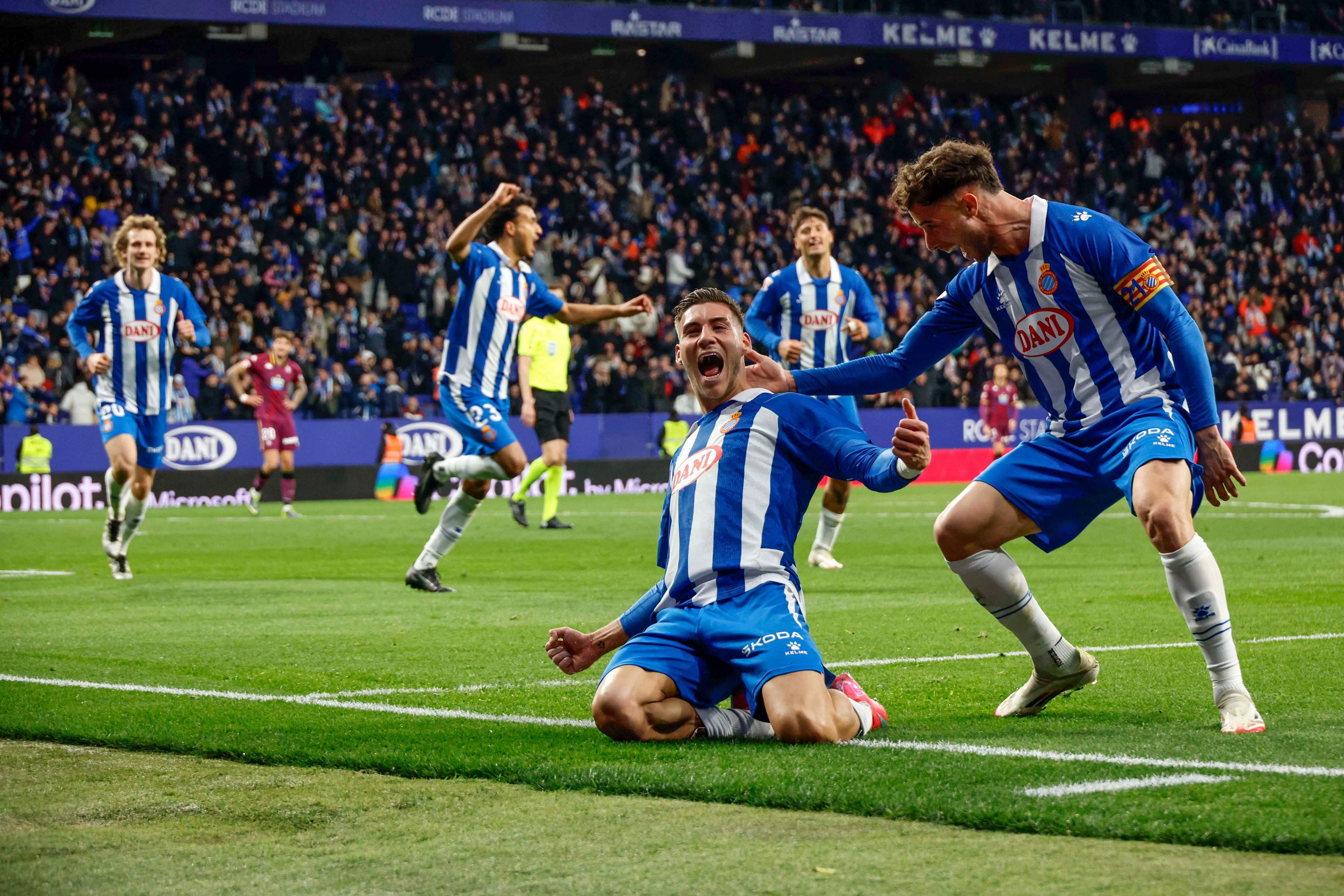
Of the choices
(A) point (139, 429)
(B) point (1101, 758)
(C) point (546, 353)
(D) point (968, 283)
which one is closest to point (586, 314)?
(A) point (139, 429)

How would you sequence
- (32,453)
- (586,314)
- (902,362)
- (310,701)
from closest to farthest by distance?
(902,362) → (310,701) → (586,314) → (32,453)

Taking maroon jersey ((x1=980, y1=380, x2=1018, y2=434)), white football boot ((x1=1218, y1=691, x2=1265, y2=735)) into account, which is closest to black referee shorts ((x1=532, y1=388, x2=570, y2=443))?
maroon jersey ((x1=980, y1=380, x2=1018, y2=434))

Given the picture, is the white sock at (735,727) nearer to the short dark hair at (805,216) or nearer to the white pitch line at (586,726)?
the white pitch line at (586,726)

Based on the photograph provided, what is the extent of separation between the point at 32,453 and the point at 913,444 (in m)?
21.1

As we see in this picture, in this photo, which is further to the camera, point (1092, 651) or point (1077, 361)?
point (1092, 651)

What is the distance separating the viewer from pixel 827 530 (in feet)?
40.8

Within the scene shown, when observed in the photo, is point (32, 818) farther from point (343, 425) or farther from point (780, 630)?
point (343, 425)

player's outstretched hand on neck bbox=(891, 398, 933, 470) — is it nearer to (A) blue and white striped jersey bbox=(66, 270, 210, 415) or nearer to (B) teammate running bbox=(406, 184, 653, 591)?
(B) teammate running bbox=(406, 184, 653, 591)

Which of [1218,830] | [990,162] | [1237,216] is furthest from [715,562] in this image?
[1237,216]

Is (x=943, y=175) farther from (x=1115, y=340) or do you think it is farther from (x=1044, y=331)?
(x=1115, y=340)

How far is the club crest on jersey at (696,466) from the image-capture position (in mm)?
5254

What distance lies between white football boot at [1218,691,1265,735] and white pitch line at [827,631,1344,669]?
6.43 ft

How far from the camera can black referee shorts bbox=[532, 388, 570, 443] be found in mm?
18359

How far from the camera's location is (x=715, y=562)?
513cm
